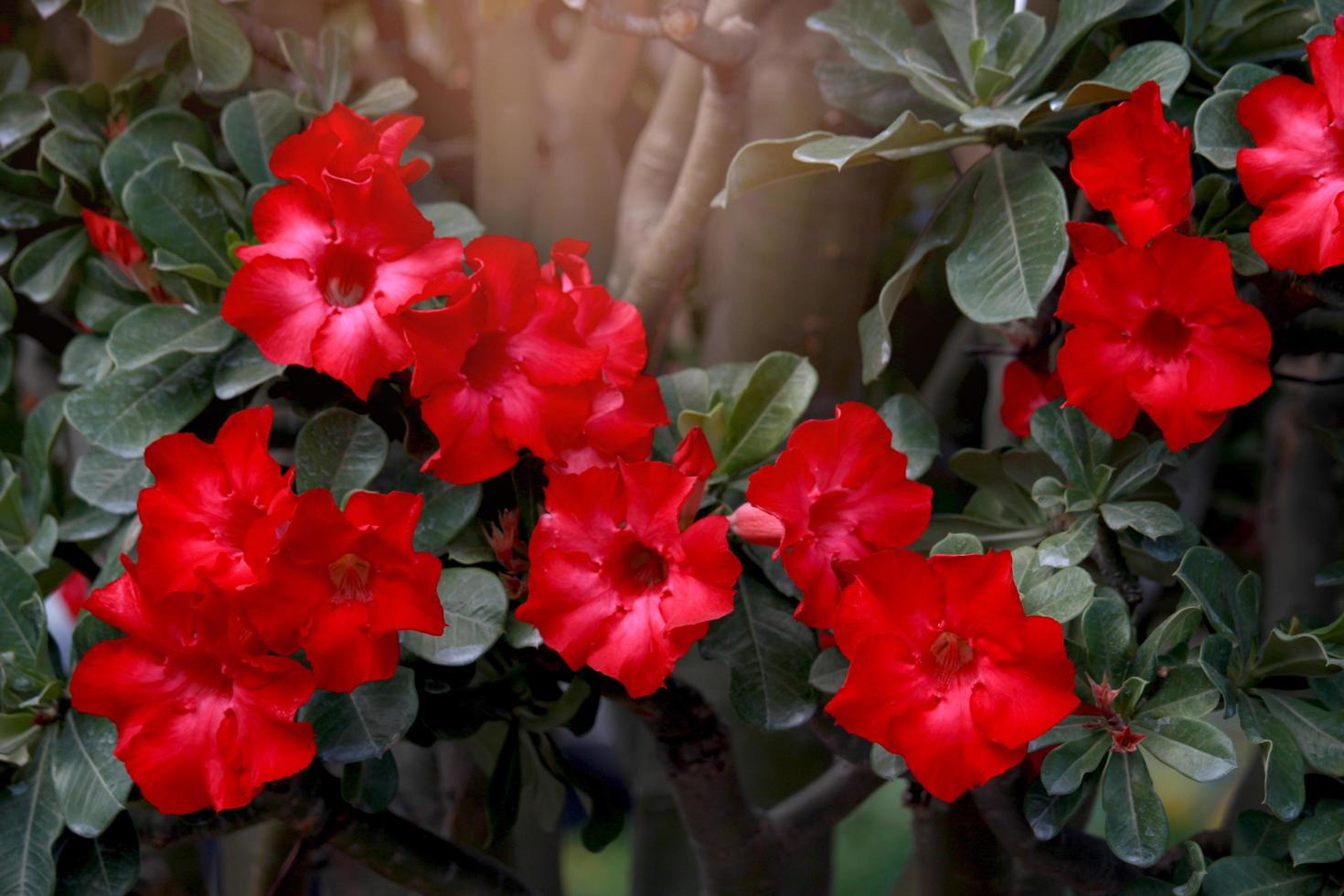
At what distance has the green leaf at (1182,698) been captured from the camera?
0.68 meters

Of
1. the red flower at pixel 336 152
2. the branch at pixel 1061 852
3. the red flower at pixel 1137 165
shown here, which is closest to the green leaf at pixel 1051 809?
the branch at pixel 1061 852

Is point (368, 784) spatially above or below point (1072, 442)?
below

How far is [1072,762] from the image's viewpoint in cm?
70

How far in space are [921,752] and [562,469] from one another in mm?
277

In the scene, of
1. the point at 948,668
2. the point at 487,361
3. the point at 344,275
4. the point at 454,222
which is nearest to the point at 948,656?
the point at 948,668

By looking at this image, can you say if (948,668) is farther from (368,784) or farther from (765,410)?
(368,784)

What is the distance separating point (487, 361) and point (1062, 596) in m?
0.38

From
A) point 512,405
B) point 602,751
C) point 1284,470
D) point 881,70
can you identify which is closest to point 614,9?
point 881,70

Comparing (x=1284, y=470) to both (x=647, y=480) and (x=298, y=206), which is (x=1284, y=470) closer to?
(x=647, y=480)

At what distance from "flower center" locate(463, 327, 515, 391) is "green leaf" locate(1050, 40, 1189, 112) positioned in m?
0.40

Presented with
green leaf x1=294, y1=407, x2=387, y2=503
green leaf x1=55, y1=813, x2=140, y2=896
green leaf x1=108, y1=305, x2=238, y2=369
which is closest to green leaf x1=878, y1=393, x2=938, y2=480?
green leaf x1=294, y1=407, x2=387, y2=503

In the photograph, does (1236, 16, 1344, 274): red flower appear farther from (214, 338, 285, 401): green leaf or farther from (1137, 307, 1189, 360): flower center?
(214, 338, 285, 401): green leaf

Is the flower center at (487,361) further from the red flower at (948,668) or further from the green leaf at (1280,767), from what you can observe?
the green leaf at (1280,767)

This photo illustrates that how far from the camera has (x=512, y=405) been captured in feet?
2.36
